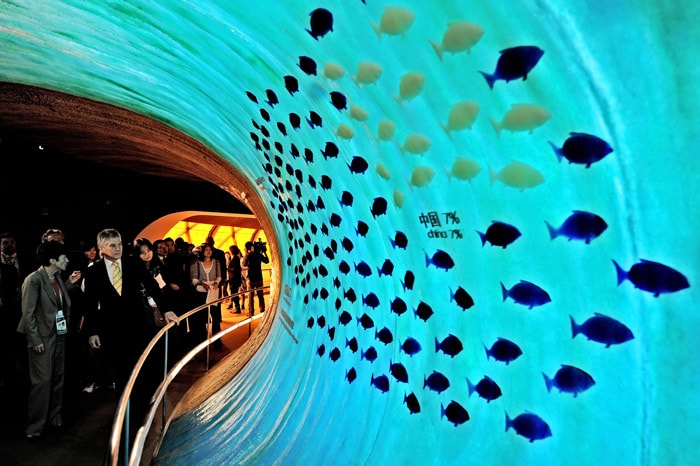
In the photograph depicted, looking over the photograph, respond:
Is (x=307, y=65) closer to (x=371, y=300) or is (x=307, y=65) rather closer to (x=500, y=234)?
(x=500, y=234)

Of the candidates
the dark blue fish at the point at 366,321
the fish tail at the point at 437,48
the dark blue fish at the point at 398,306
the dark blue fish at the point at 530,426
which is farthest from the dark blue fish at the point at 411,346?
the fish tail at the point at 437,48

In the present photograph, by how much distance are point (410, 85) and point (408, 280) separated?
1612 millimetres

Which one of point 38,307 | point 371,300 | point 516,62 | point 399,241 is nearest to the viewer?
point 516,62

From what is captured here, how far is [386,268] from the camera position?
411 cm

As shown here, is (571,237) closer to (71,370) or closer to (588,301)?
(588,301)

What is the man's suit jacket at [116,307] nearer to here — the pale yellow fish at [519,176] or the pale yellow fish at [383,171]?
the pale yellow fish at [383,171]

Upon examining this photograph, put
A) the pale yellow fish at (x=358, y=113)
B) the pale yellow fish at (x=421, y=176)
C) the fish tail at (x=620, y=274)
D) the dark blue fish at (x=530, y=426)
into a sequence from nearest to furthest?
the fish tail at (x=620, y=274) → the dark blue fish at (x=530, y=426) → the pale yellow fish at (x=421, y=176) → the pale yellow fish at (x=358, y=113)

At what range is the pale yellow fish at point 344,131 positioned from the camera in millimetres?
3639

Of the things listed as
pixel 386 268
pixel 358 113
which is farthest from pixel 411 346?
→ pixel 358 113

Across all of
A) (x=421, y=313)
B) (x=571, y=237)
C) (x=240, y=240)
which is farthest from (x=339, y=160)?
(x=240, y=240)

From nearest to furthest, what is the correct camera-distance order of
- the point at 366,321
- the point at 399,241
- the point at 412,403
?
the point at 412,403 → the point at 399,241 → the point at 366,321

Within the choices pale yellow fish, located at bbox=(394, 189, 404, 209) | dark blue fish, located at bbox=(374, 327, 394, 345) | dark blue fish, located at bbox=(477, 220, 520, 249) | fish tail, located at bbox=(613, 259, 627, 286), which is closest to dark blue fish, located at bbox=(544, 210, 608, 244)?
fish tail, located at bbox=(613, 259, 627, 286)

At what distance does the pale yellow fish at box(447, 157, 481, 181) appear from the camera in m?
2.62

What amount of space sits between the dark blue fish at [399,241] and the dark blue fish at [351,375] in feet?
4.64
